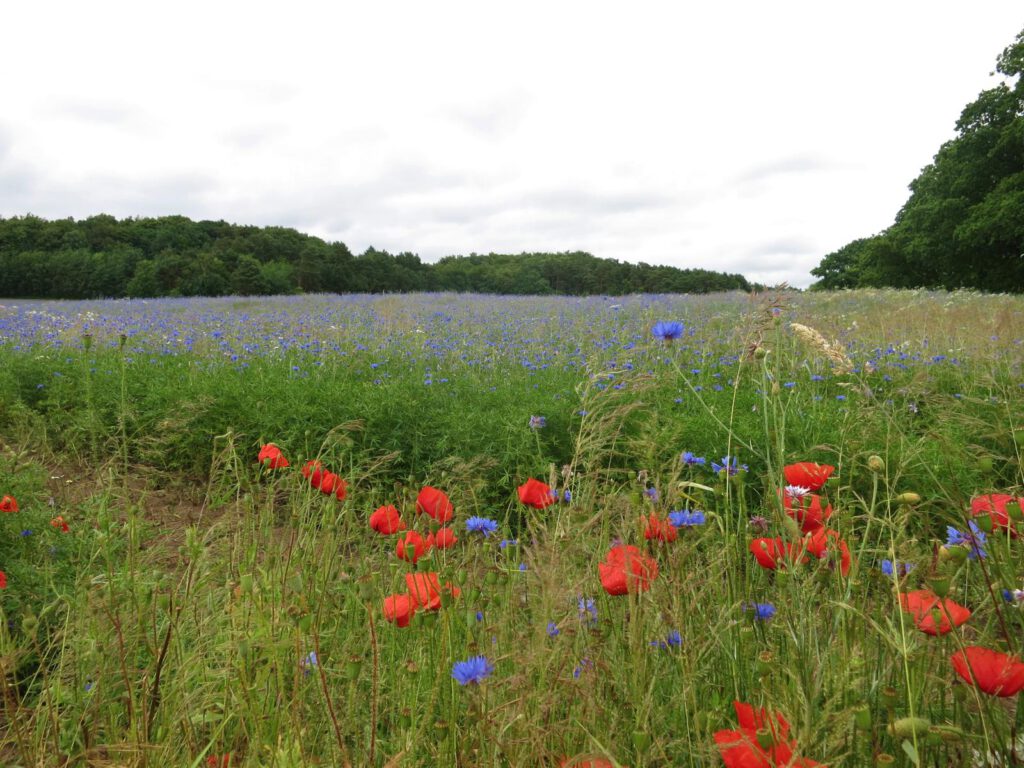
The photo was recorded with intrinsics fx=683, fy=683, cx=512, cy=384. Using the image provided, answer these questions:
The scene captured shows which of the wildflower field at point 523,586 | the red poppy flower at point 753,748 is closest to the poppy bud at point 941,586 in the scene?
the wildflower field at point 523,586

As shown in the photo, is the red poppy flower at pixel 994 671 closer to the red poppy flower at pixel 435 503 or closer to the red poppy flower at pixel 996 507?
the red poppy flower at pixel 996 507

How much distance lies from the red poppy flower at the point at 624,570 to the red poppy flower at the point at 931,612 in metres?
0.39

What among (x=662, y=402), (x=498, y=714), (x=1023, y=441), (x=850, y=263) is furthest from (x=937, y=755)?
(x=850, y=263)

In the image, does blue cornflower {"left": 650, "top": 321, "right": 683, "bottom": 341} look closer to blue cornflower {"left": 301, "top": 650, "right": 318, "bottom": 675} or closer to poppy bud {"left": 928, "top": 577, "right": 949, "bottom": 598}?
poppy bud {"left": 928, "top": 577, "right": 949, "bottom": 598}

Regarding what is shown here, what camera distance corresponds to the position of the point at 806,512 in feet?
4.40

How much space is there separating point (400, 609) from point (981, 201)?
2615cm

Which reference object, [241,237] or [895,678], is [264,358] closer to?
[895,678]

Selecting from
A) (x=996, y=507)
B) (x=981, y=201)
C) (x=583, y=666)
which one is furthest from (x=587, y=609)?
(x=981, y=201)

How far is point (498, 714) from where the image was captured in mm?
1156

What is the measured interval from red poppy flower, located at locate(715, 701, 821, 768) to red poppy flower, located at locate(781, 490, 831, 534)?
46 centimetres

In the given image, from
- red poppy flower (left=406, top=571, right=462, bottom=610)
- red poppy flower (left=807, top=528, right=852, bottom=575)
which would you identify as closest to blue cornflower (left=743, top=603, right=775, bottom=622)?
red poppy flower (left=807, top=528, right=852, bottom=575)

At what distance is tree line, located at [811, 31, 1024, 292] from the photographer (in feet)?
65.0

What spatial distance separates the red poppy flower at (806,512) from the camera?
51.3 inches

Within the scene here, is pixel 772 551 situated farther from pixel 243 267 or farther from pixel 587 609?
pixel 243 267
